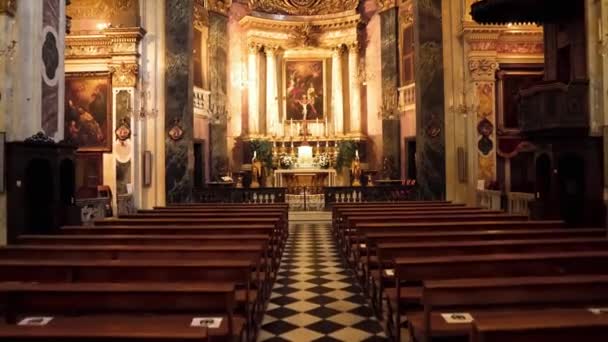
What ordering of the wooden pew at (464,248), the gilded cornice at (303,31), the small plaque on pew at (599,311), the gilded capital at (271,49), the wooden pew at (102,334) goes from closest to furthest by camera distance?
the wooden pew at (102,334) → the small plaque on pew at (599,311) → the wooden pew at (464,248) → the gilded cornice at (303,31) → the gilded capital at (271,49)

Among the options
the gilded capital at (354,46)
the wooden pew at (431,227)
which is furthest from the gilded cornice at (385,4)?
the wooden pew at (431,227)

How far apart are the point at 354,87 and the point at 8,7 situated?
18.3 metres

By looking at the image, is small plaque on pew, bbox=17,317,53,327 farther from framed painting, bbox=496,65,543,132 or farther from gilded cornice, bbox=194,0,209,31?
gilded cornice, bbox=194,0,209,31

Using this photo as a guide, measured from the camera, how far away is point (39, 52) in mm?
9633

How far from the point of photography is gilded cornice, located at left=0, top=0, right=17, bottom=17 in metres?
8.95

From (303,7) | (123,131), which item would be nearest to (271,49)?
(303,7)

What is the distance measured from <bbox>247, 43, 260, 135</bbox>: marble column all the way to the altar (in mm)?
3579

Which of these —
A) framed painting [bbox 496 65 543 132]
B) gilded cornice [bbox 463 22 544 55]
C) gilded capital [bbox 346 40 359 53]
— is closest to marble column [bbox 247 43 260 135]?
gilded capital [bbox 346 40 359 53]

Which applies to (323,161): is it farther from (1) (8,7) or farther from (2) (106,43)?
(1) (8,7)

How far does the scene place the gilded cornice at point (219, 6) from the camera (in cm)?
2216

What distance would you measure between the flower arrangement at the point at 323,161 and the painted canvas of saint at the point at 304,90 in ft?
8.34

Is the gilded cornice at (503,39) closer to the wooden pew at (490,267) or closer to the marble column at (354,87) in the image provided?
the marble column at (354,87)

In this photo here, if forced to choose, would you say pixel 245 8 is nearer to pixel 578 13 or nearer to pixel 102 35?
pixel 102 35

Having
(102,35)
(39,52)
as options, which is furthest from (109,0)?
(39,52)
